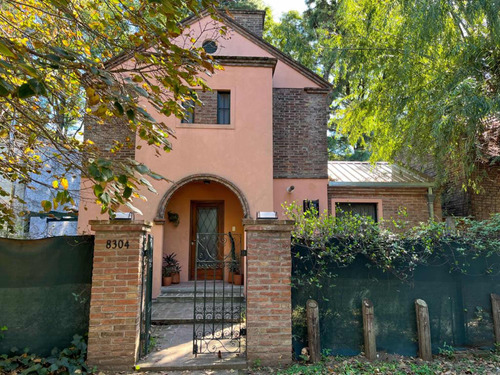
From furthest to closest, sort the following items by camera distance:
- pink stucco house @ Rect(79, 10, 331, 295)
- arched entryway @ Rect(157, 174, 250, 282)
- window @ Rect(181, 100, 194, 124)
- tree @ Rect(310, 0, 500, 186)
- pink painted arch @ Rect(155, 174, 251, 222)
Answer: arched entryway @ Rect(157, 174, 250, 282)
pink stucco house @ Rect(79, 10, 331, 295)
pink painted arch @ Rect(155, 174, 251, 222)
tree @ Rect(310, 0, 500, 186)
window @ Rect(181, 100, 194, 124)

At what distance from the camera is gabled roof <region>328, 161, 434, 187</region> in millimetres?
10078

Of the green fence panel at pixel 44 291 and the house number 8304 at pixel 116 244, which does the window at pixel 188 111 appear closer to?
the house number 8304 at pixel 116 244

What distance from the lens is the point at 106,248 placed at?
13.9ft

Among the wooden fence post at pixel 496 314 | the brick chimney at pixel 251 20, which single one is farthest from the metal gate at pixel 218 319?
the brick chimney at pixel 251 20

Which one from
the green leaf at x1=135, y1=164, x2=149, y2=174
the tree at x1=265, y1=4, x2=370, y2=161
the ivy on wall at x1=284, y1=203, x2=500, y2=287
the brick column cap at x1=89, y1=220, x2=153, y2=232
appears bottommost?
the ivy on wall at x1=284, y1=203, x2=500, y2=287

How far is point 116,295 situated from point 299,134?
7001 millimetres

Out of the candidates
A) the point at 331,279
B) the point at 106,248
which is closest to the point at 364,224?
the point at 331,279

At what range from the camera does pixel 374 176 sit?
35.6ft

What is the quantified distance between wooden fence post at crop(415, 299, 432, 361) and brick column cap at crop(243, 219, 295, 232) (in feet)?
7.18

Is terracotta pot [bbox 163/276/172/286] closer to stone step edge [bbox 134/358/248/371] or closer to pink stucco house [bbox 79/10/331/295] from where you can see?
pink stucco house [bbox 79/10/331/295]

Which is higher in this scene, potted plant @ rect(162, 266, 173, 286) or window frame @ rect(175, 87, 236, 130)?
window frame @ rect(175, 87, 236, 130)

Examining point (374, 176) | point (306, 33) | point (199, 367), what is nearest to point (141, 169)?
point (199, 367)

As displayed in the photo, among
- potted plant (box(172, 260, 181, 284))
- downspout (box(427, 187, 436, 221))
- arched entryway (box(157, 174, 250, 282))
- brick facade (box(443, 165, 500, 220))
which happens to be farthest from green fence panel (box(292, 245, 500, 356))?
brick facade (box(443, 165, 500, 220))

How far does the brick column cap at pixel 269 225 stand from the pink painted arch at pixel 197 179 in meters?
3.83
